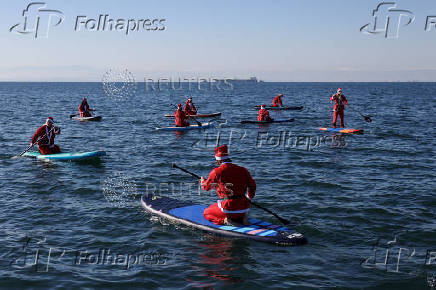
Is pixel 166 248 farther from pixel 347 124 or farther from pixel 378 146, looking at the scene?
pixel 347 124

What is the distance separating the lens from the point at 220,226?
9523 mm

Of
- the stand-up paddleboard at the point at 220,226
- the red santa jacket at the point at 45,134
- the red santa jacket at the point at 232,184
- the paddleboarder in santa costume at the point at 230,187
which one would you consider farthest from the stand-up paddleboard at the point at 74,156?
the red santa jacket at the point at 232,184

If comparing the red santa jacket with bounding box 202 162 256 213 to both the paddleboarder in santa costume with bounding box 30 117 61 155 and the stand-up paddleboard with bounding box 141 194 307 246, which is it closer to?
the stand-up paddleboard with bounding box 141 194 307 246

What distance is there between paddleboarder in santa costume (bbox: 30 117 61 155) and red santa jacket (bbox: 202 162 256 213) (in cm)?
1068

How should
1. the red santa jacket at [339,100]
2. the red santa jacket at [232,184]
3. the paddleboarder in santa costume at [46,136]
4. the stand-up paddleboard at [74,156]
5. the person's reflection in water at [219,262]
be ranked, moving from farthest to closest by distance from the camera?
the red santa jacket at [339,100] < the paddleboarder in santa costume at [46,136] < the stand-up paddleboard at [74,156] < the red santa jacket at [232,184] < the person's reflection in water at [219,262]

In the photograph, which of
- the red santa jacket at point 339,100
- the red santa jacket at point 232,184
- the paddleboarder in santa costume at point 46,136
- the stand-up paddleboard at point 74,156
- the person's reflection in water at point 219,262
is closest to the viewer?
the person's reflection in water at point 219,262

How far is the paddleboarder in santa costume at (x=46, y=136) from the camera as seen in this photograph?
17.2m

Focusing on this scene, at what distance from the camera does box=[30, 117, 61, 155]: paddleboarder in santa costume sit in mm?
17230

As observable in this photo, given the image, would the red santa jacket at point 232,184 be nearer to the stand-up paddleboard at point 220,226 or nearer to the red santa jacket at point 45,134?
the stand-up paddleboard at point 220,226

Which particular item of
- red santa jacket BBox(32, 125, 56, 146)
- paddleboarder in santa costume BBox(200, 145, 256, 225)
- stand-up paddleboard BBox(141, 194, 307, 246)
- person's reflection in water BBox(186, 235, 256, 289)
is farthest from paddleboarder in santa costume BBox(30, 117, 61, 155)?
person's reflection in water BBox(186, 235, 256, 289)

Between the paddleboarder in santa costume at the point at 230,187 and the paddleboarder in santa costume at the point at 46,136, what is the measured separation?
10614mm

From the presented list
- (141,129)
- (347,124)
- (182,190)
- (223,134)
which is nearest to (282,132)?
(223,134)

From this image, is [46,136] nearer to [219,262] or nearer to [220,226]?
[220,226]

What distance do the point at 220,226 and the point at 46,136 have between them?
11.2m
